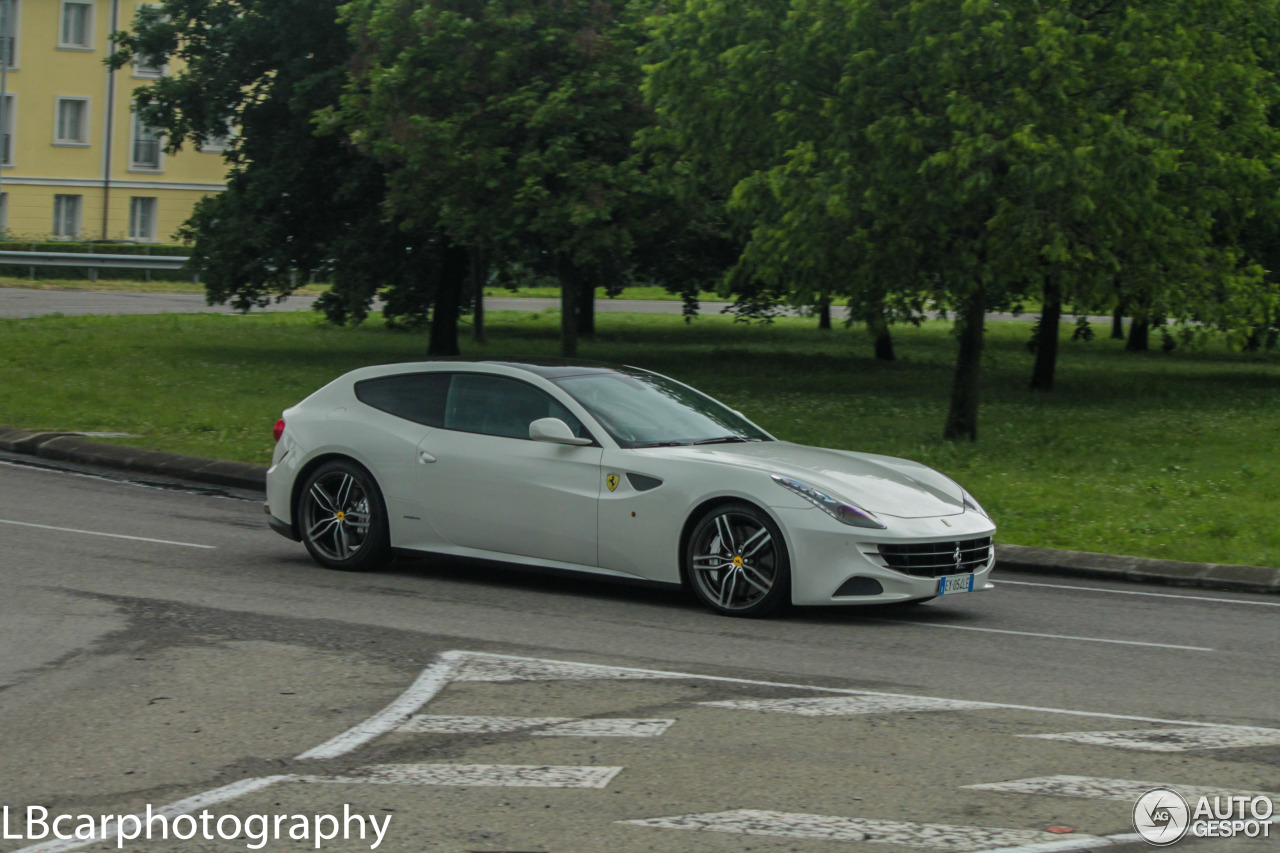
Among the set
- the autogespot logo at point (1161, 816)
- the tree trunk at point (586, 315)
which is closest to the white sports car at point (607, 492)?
the autogespot logo at point (1161, 816)

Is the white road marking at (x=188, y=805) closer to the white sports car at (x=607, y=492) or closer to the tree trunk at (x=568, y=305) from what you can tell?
the white sports car at (x=607, y=492)

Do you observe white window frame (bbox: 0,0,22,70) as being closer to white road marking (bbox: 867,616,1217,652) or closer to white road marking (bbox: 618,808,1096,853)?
white road marking (bbox: 867,616,1217,652)

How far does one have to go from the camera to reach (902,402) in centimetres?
2420

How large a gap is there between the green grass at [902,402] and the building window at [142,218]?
26253mm

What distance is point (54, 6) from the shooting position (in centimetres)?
6172

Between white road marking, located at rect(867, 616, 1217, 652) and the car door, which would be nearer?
white road marking, located at rect(867, 616, 1217, 652)

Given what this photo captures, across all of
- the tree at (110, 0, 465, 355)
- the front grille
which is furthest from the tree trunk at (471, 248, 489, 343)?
the front grille

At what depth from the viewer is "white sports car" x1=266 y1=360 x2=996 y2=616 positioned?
879 cm

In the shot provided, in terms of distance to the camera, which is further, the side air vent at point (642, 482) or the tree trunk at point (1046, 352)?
the tree trunk at point (1046, 352)

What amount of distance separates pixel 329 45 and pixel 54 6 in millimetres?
37469

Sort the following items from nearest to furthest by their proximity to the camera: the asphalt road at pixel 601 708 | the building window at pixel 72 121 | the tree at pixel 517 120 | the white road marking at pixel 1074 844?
the white road marking at pixel 1074 844 → the asphalt road at pixel 601 708 → the tree at pixel 517 120 → the building window at pixel 72 121

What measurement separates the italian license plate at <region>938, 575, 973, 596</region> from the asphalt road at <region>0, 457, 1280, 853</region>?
0.23 meters

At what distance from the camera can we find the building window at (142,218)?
6431 centimetres

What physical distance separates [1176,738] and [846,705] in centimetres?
138
